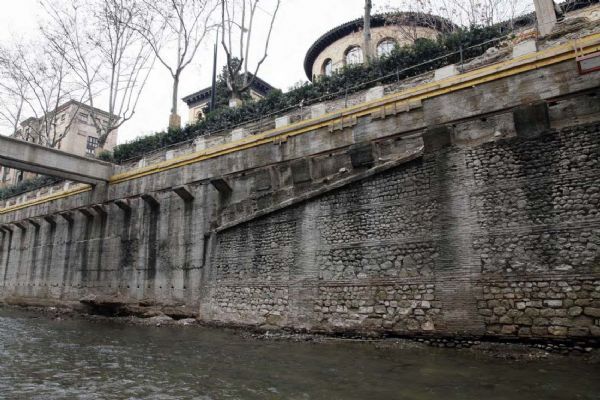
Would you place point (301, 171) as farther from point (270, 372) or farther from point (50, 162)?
point (50, 162)

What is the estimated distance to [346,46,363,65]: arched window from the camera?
1168 inches

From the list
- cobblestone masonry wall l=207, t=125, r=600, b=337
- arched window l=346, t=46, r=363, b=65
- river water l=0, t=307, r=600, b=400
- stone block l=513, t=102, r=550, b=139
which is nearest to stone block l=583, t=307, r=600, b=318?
cobblestone masonry wall l=207, t=125, r=600, b=337

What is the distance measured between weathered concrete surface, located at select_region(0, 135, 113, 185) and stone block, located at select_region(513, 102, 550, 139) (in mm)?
18447

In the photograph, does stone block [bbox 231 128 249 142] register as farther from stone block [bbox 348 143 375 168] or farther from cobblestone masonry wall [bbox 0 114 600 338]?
stone block [bbox 348 143 375 168]

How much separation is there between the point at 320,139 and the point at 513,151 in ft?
19.6

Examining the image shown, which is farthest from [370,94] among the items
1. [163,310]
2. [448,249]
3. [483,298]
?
[163,310]

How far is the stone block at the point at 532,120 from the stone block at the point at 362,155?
3.86 m

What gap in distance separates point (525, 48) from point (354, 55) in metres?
20.2

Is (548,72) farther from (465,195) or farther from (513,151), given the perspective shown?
(465,195)

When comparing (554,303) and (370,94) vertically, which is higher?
(370,94)

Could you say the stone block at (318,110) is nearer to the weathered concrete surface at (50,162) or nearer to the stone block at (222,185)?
the stone block at (222,185)

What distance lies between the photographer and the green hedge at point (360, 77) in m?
14.9

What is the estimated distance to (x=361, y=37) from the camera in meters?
29.3

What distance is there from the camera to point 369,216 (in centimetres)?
1110
